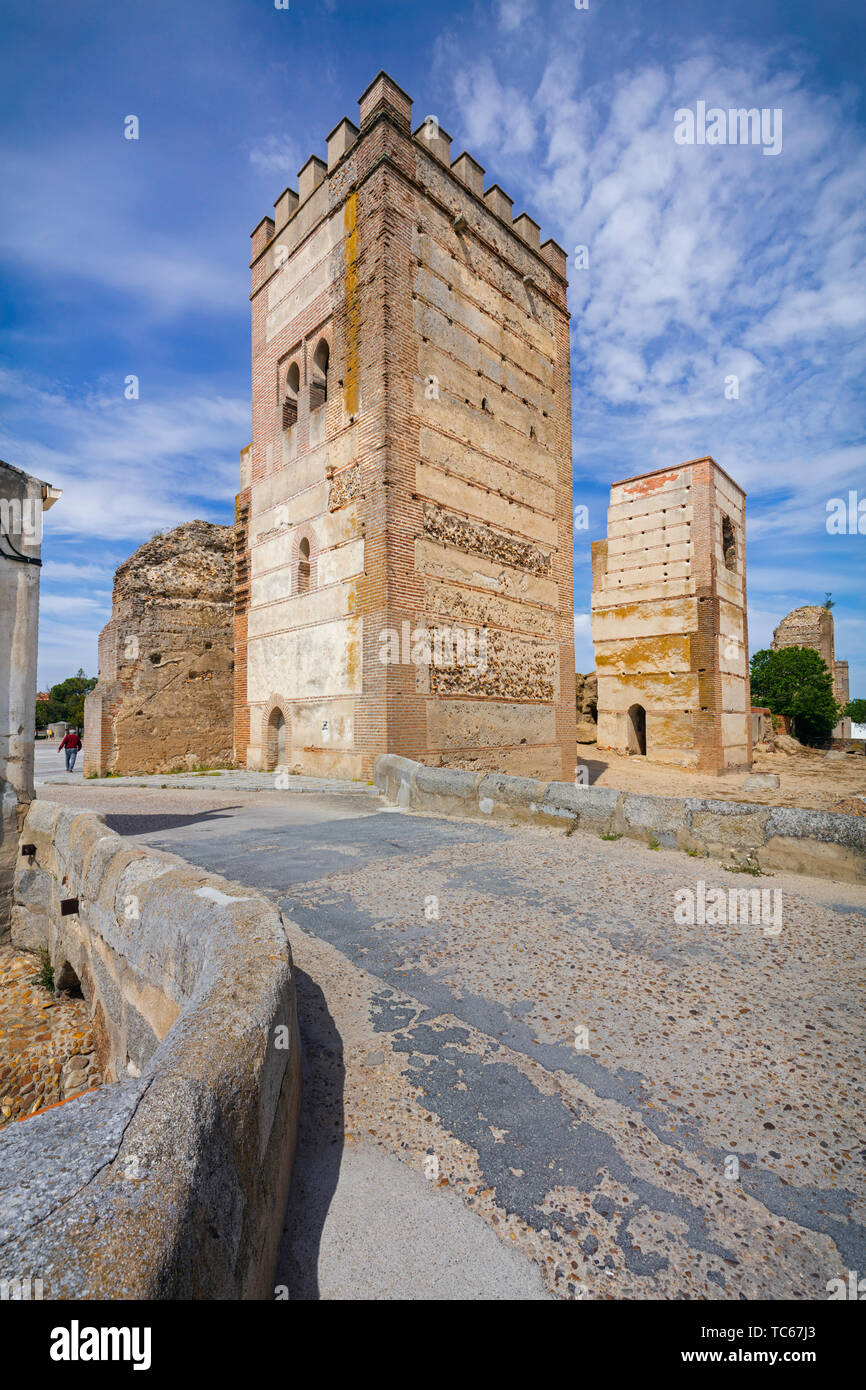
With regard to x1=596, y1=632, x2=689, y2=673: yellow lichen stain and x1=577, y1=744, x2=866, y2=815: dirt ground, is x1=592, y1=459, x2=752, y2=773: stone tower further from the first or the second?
x1=577, y1=744, x2=866, y2=815: dirt ground

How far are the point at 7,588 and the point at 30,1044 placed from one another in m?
3.80

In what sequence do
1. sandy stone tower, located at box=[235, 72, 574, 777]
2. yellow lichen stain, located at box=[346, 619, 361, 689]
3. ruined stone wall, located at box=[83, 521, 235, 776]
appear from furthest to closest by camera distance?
ruined stone wall, located at box=[83, 521, 235, 776]
yellow lichen stain, located at box=[346, 619, 361, 689]
sandy stone tower, located at box=[235, 72, 574, 777]

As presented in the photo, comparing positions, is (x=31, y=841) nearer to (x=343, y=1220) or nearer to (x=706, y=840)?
(x=343, y=1220)

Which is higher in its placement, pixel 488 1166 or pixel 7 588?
pixel 7 588

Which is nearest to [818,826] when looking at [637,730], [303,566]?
[303,566]

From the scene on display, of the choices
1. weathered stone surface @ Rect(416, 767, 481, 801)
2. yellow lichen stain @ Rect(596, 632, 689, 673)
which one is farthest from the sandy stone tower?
yellow lichen stain @ Rect(596, 632, 689, 673)

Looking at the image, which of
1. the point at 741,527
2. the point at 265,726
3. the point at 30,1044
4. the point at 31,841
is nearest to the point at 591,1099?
the point at 30,1044

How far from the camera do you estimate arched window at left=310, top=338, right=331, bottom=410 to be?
43.3 ft

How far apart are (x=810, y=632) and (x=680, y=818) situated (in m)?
37.1

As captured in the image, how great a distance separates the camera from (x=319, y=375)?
13.4 m

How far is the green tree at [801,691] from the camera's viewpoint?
32656mm

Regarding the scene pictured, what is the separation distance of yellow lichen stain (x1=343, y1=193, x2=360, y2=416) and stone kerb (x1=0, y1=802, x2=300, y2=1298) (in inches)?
448

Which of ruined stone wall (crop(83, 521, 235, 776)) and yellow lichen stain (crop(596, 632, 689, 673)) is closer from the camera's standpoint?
ruined stone wall (crop(83, 521, 235, 776))

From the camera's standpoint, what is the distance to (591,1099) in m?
2.09
